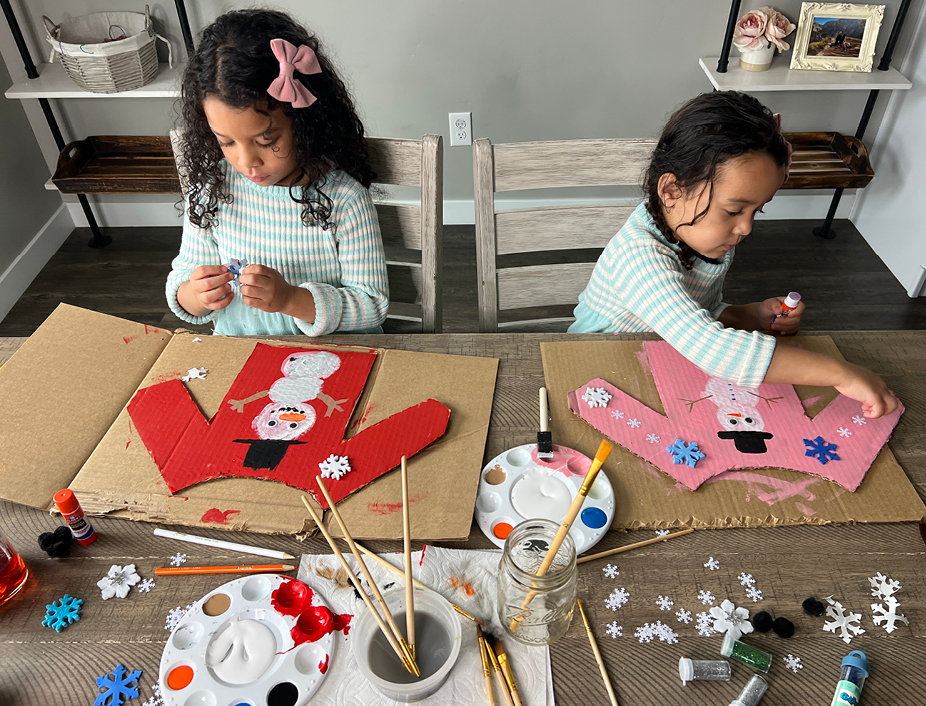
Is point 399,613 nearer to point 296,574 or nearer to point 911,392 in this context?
point 296,574

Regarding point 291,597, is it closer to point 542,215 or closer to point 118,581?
point 118,581

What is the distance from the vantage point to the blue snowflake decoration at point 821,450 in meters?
0.85

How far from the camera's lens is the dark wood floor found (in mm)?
2264

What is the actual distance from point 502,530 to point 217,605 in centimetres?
32

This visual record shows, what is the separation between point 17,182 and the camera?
2.38 meters

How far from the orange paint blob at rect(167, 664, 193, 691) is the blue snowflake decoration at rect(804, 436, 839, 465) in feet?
2.49

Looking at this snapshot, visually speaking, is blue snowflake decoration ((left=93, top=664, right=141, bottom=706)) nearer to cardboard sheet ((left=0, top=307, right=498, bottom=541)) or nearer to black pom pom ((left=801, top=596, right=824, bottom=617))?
cardboard sheet ((left=0, top=307, right=498, bottom=541))

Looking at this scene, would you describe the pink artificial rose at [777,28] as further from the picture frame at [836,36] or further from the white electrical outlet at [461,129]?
the white electrical outlet at [461,129]

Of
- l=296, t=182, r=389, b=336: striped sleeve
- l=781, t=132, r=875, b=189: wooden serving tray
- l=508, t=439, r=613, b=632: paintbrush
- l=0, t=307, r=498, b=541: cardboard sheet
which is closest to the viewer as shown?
l=508, t=439, r=613, b=632: paintbrush

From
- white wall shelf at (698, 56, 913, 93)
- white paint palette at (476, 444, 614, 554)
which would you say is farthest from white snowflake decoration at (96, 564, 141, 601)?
white wall shelf at (698, 56, 913, 93)

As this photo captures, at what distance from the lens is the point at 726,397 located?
932 mm

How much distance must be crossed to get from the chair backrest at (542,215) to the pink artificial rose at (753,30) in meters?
1.33

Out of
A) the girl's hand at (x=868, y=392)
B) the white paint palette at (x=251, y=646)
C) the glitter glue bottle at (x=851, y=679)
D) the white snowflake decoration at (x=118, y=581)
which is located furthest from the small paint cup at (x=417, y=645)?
the girl's hand at (x=868, y=392)

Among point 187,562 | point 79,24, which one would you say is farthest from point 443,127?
point 187,562
